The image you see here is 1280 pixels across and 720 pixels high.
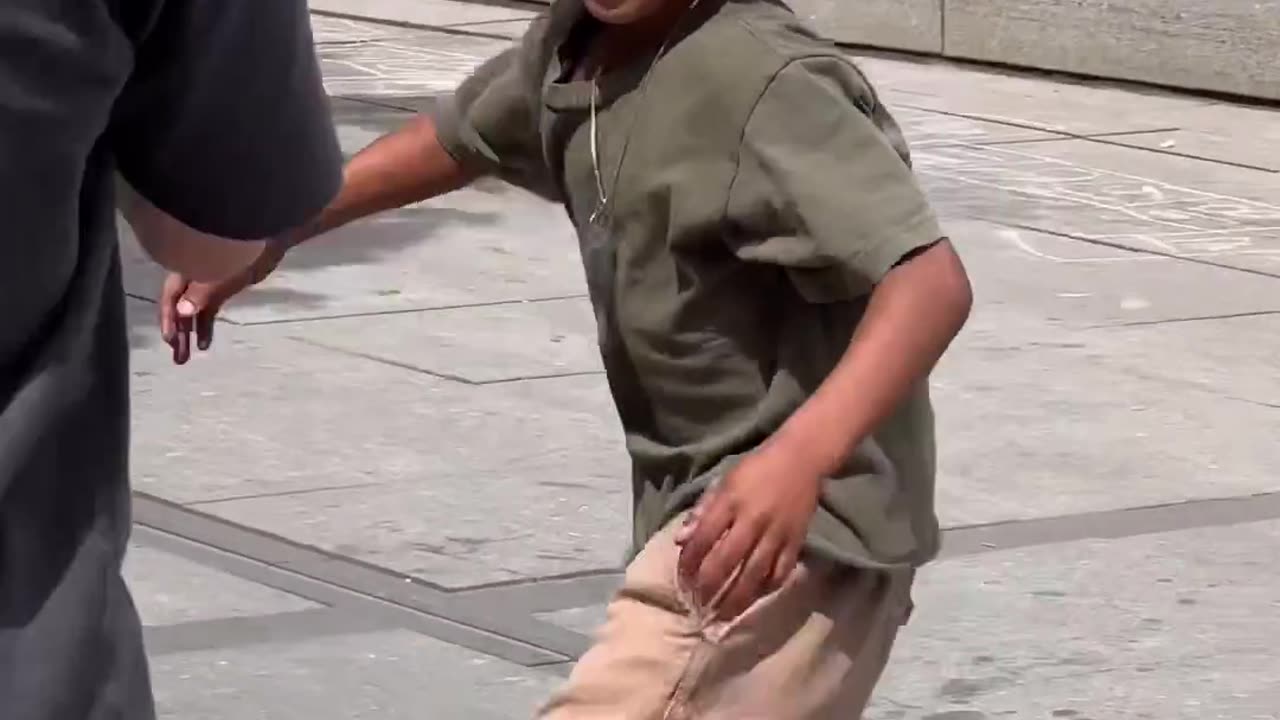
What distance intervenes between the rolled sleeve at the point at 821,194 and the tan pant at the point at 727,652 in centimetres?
33

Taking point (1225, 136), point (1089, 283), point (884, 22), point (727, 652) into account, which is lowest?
point (884, 22)

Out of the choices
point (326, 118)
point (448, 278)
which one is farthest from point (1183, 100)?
point (326, 118)

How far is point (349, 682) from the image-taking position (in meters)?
4.27

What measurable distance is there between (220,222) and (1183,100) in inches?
401

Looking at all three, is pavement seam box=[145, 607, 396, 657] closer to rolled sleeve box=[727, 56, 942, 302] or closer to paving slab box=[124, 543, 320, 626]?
paving slab box=[124, 543, 320, 626]

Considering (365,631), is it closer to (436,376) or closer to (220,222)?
(436,376)

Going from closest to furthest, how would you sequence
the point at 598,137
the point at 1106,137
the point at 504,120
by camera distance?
the point at 598,137
the point at 504,120
the point at 1106,137

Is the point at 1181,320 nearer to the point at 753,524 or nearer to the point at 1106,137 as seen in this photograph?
the point at 1106,137

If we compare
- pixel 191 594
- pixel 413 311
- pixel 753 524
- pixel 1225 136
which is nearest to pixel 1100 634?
pixel 191 594

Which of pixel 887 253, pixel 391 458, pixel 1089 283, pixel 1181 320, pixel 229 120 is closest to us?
pixel 229 120

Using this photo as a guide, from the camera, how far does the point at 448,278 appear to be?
750 centimetres

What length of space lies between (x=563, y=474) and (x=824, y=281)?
2.82 m

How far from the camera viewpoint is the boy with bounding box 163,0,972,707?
2.67m

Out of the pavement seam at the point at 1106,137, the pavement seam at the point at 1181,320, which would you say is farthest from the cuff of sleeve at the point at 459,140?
the pavement seam at the point at 1106,137
